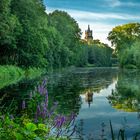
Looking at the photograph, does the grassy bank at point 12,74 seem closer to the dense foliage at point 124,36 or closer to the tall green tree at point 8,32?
the tall green tree at point 8,32

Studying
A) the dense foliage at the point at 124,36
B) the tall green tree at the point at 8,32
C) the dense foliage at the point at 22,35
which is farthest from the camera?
the dense foliage at the point at 124,36

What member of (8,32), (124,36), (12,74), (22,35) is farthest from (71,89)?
(124,36)

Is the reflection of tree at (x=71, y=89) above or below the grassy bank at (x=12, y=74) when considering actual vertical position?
below

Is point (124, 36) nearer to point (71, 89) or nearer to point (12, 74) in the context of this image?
point (12, 74)

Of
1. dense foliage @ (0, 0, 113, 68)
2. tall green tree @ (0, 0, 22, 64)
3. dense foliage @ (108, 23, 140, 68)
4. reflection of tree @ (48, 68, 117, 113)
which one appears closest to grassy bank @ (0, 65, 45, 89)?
dense foliage @ (0, 0, 113, 68)

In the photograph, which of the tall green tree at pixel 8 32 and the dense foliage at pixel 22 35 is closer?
the tall green tree at pixel 8 32

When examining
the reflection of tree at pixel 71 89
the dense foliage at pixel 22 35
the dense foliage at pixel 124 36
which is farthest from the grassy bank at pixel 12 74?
the dense foliage at pixel 124 36

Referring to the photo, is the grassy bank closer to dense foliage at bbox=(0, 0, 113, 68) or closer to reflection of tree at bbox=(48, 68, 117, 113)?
dense foliage at bbox=(0, 0, 113, 68)

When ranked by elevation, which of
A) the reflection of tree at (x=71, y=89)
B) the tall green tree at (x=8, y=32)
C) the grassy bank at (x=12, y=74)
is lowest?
the reflection of tree at (x=71, y=89)

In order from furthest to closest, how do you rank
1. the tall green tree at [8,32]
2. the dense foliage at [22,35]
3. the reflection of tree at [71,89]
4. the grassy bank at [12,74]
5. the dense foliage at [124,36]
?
the dense foliage at [124,36]
the dense foliage at [22,35]
the tall green tree at [8,32]
the grassy bank at [12,74]
the reflection of tree at [71,89]

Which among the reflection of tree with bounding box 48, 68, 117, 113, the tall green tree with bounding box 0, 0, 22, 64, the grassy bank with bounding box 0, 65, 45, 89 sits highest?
the tall green tree with bounding box 0, 0, 22, 64

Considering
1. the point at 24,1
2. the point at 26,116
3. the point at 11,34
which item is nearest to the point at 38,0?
the point at 24,1

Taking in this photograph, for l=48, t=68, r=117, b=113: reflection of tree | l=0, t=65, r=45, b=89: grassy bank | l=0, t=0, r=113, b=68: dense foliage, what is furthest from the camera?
l=0, t=0, r=113, b=68: dense foliage

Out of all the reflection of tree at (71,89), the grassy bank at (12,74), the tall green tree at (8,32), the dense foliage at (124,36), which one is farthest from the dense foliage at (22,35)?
the dense foliage at (124,36)
